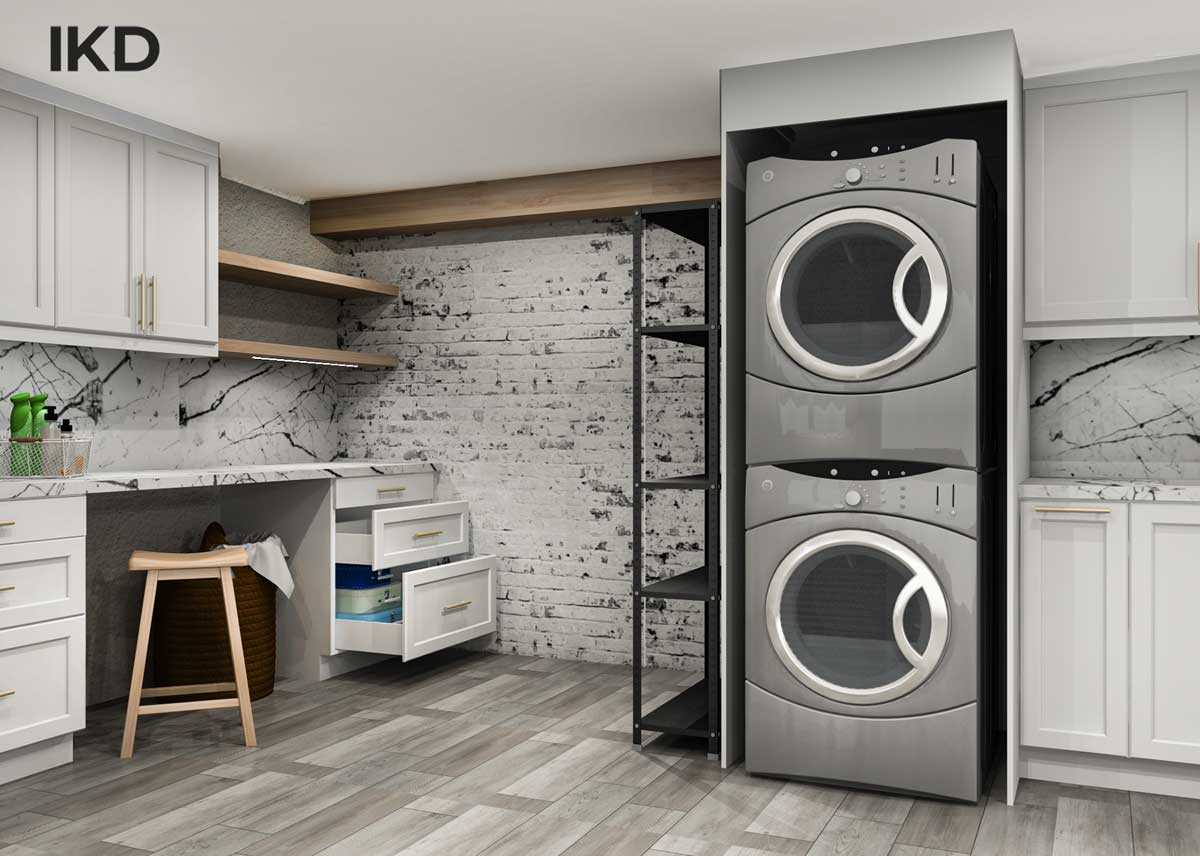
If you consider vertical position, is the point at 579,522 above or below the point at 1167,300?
below

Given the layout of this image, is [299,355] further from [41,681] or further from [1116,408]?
[1116,408]

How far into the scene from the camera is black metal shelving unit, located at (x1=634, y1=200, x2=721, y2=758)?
3.18 metres

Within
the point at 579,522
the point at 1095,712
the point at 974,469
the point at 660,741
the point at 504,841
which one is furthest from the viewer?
the point at 579,522

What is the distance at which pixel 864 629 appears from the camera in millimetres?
2877

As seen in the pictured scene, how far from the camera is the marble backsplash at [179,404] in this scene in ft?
12.3

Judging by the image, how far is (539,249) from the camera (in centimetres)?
470

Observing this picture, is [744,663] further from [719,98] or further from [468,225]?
[468,225]

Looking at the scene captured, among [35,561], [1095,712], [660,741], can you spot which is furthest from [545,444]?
[1095,712]

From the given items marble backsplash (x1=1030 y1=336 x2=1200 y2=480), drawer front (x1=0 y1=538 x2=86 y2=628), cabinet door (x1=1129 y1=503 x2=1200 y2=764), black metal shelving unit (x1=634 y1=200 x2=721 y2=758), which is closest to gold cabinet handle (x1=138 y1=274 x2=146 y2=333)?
drawer front (x1=0 y1=538 x2=86 y2=628)

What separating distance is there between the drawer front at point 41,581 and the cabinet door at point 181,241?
96cm

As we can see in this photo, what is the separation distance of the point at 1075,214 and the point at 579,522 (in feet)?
7.98

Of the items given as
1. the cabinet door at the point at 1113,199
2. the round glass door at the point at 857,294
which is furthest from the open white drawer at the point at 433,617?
the cabinet door at the point at 1113,199

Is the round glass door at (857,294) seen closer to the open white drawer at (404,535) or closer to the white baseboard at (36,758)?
the open white drawer at (404,535)

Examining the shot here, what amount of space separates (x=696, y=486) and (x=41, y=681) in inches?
81.8
